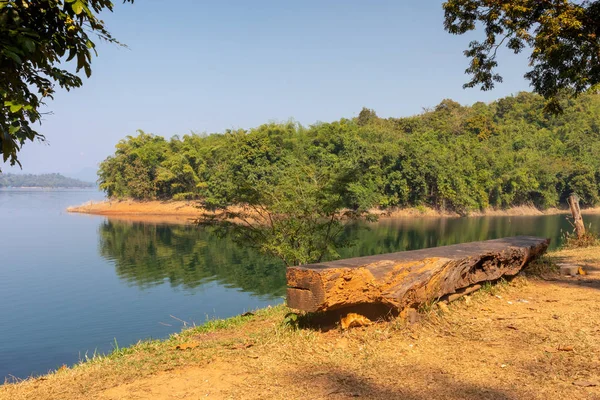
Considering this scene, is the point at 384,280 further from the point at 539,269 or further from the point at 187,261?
the point at 187,261

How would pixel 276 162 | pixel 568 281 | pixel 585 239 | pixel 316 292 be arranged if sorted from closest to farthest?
pixel 316 292, pixel 568 281, pixel 585 239, pixel 276 162

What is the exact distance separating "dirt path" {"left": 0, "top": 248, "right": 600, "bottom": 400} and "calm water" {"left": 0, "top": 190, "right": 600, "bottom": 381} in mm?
3809

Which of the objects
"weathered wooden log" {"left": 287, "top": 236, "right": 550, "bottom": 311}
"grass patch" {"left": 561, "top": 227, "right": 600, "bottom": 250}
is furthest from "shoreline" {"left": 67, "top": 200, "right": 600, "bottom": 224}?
"weathered wooden log" {"left": 287, "top": 236, "right": 550, "bottom": 311}

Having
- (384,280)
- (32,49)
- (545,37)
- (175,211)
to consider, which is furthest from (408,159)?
(32,49)

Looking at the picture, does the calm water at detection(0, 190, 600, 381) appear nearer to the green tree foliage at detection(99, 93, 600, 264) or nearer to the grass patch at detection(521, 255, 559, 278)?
the grass patch at detection(521, 255, 559, 278)

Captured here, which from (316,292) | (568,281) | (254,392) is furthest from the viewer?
(568,281)

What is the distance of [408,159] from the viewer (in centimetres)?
4934

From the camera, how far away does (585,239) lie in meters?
14.0

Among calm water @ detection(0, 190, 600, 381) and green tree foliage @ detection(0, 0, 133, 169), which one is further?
calm water @ detection(0, 190, 600, 381)

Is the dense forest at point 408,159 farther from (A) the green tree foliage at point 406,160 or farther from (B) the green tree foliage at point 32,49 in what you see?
(B) the green tree foliage at point 32,49

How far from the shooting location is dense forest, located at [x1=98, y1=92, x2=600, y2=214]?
4881 centimetres

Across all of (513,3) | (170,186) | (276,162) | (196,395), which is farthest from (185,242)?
(196,395)

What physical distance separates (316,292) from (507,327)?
2093 millimetres

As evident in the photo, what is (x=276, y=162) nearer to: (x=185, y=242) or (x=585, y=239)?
(x=185, y=242)
